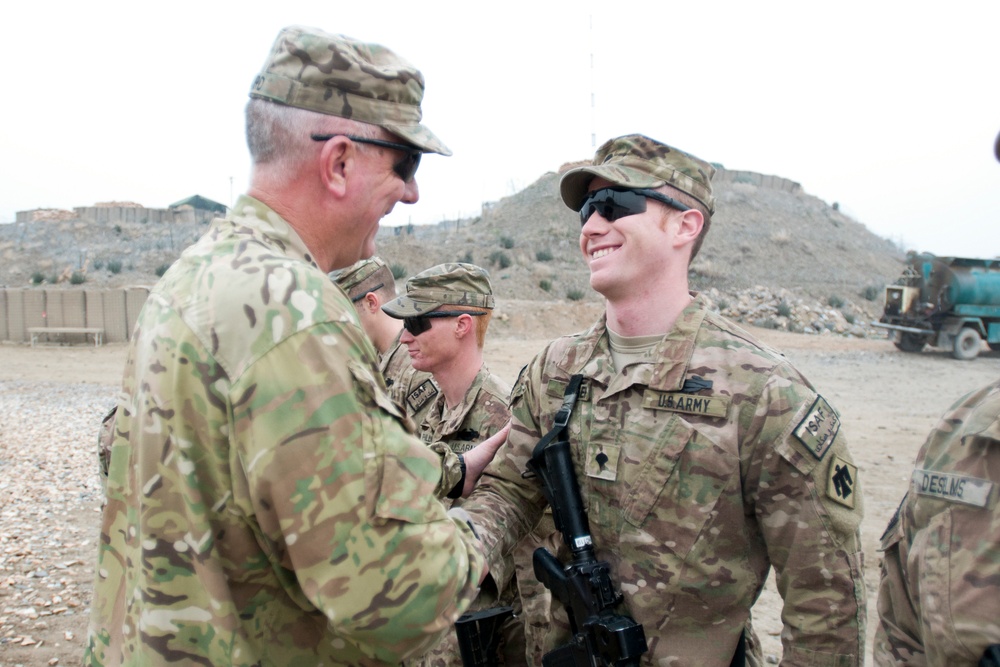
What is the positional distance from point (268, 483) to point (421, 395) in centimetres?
285

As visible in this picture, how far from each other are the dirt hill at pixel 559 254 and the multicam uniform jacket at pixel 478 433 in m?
24.1

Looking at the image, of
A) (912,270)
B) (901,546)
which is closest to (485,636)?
(901,546)

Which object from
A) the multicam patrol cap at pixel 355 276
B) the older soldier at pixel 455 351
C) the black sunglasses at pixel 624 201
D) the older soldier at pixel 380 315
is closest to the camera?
the black sunglasses at pixel 624 201

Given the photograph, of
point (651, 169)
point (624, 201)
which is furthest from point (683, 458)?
point (651, 169)

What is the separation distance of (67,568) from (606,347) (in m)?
5.57

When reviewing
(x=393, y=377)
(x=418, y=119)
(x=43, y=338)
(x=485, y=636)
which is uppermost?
(x=418, y=119)

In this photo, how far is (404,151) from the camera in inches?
75.4

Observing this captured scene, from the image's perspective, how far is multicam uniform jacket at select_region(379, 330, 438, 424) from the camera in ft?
14.1

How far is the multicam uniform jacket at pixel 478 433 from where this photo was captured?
344 centimetres

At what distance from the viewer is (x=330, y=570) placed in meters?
1.51

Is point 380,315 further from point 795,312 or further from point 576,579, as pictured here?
point 795,312

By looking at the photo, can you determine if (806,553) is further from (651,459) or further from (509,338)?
(509,338)

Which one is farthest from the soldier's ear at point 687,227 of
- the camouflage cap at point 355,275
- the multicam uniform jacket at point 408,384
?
the camouflage cap at point 355,275

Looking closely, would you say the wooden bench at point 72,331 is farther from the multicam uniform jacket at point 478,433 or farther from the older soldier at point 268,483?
the older soldier at point 268,483
